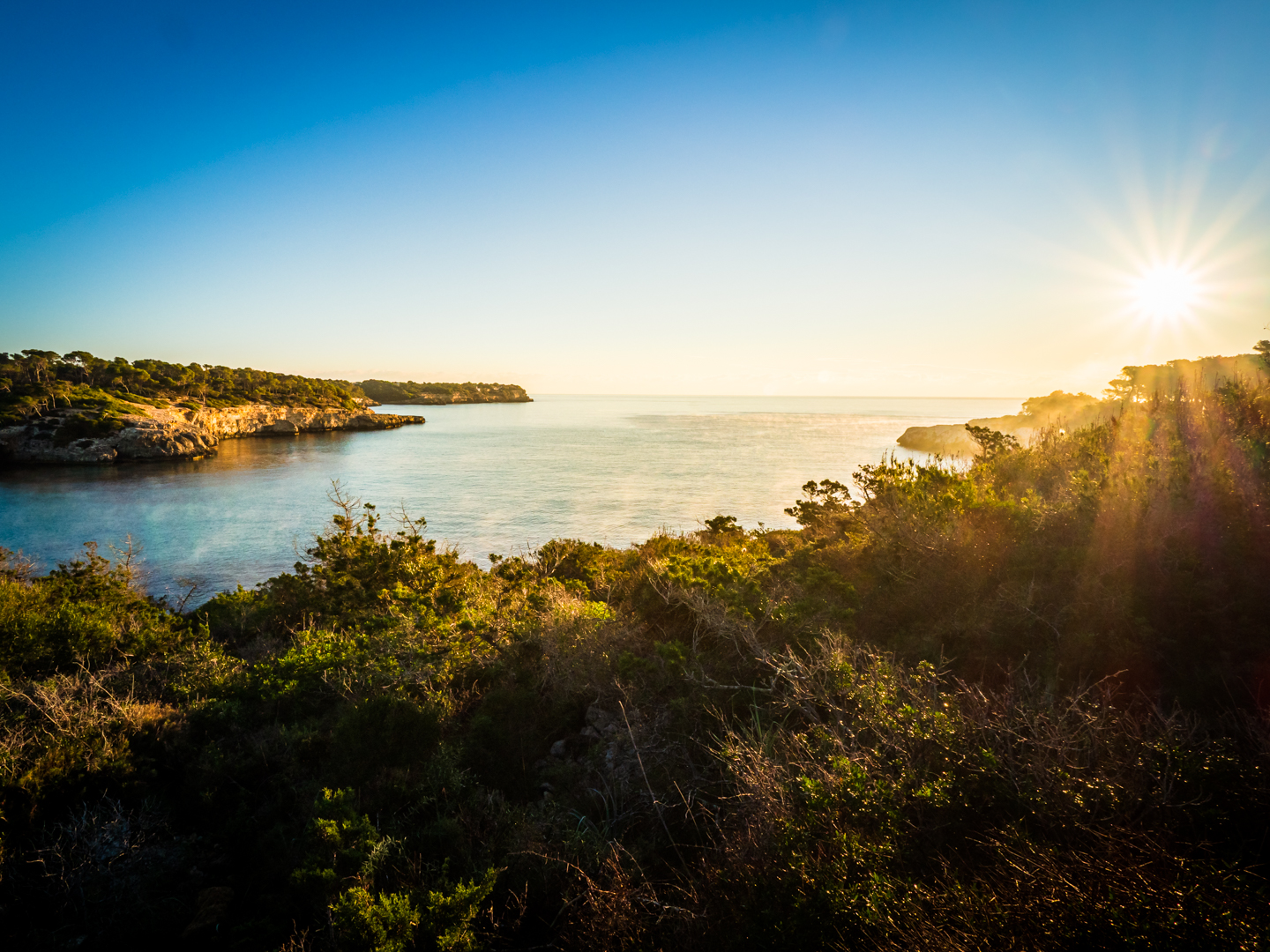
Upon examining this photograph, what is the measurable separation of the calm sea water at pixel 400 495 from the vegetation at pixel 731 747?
37.2 ft

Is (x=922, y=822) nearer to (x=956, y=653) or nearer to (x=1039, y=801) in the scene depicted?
(x=1039, y=801)

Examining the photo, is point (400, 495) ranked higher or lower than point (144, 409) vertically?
lower

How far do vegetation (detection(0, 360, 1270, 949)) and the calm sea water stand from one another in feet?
37.2

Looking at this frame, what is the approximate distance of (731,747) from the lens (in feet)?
16.1

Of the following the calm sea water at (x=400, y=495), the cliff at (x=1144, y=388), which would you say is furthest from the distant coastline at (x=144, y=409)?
the cliff at (x=1144, y=388)

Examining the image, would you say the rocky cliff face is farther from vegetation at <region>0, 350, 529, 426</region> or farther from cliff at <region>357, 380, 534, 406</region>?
cliff at <region>357, 380, 534, 406</region>

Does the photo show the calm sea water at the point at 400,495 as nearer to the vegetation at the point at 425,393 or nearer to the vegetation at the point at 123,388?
the vegetation at the point at 123,388

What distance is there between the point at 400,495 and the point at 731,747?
31.6 metres

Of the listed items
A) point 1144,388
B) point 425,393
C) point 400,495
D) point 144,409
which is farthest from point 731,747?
point 425,393

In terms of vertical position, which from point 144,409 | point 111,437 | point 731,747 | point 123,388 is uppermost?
point 123,388

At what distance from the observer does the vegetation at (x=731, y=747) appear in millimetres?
3488

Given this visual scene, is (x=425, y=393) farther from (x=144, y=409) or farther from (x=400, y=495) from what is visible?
(x=400, y=495)

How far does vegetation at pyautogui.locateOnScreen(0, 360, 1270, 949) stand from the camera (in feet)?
11.4

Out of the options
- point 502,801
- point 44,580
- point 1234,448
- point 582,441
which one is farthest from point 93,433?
point 1234,448
